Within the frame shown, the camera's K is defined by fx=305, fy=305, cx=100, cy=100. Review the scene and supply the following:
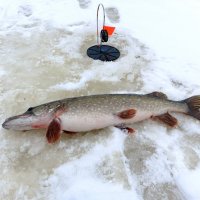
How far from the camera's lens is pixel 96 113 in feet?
8.18

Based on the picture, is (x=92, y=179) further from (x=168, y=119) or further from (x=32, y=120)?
(x=168, y=119)

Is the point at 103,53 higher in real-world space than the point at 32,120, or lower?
lower

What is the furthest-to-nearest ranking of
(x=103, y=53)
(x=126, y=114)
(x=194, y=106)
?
(x=103, y=53) < (x=194, y=106) < (x=126, y=114)

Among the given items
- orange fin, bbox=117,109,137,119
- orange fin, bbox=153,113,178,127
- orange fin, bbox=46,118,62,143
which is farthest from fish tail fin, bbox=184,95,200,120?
orange fin, bbox=46,118,62,143

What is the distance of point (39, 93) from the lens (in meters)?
2.95

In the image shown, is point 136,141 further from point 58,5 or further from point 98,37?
point 58,5

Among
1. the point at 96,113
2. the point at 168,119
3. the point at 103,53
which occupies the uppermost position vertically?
the point at 96,113

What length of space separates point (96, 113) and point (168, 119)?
0.63m

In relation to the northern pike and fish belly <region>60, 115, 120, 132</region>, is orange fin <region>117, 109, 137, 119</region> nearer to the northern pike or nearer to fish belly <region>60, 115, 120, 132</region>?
the northern pike

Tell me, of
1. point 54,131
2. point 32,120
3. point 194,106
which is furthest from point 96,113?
point 194,106

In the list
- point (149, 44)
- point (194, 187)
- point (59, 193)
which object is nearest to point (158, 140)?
point (194, 187)

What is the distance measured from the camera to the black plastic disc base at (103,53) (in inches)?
139

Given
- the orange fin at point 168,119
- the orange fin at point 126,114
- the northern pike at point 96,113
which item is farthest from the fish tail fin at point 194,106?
the orange fin at point 126,114

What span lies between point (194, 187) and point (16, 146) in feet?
4.47
